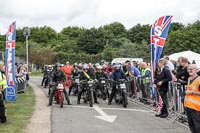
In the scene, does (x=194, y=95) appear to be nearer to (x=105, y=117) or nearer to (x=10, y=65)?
(x=105, y=117)

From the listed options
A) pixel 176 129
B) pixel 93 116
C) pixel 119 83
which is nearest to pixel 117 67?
pixel 119 83

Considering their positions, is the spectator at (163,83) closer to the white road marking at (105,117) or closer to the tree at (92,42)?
the white road marking at (105,117)

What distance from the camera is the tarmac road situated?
998cm

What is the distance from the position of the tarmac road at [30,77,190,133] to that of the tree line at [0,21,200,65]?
131ft

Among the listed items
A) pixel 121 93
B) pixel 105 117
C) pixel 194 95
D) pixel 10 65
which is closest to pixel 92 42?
pixel 10 65

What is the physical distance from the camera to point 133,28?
294 feet

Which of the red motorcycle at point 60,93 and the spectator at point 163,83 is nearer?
the spectator at point 163,83

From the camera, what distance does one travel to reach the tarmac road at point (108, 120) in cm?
998

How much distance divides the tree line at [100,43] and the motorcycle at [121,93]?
37945 mm

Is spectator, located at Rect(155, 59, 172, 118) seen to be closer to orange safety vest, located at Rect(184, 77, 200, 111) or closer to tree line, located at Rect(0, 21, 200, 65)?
orange safety vest, located at Rect(184, 77, 200, 111)

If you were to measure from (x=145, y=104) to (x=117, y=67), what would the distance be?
1982 mm

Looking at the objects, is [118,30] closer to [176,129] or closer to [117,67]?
[117,67]

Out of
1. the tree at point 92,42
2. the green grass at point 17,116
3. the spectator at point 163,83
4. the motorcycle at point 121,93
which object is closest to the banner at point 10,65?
the green grass at point 17,116

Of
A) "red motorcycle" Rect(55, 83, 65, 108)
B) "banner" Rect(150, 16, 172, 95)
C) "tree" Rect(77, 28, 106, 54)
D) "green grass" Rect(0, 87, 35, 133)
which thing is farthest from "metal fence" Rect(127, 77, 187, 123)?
"tree" Rect(77, 28, 106, 54)
